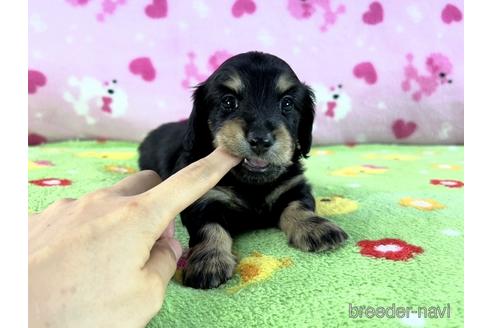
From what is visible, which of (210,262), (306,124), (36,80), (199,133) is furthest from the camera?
(36,80)

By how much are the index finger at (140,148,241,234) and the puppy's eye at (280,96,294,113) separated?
63 centimetres

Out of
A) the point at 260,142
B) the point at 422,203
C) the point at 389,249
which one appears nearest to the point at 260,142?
the point at 260,142

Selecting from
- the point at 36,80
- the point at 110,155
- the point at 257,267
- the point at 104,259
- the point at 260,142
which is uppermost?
the point at 36,80

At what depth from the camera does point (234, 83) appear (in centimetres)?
188

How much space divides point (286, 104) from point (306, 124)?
0.83ft

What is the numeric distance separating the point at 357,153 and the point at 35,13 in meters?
2.54

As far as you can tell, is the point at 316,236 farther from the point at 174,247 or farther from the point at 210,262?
the point at 174,247

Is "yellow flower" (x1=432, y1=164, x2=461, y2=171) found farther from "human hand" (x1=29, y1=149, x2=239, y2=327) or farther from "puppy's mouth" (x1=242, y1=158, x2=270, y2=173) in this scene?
"human hand" (x1=29, y1=149, x2=239, y2=327)

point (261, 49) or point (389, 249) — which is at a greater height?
point (261, 49)

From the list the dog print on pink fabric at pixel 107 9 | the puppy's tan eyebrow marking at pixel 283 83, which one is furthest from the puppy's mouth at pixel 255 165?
the dog print on pink fabric at pixel 107 9

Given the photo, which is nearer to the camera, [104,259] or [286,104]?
[104,259]

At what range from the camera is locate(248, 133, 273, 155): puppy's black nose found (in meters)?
1.65

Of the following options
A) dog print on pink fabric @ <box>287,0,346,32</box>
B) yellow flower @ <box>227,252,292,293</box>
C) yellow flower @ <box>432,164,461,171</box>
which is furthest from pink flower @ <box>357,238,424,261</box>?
dog print on pink fabric @ <box>287,0,346,32</box>

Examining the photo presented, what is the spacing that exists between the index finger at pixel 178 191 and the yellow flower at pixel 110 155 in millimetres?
1908
